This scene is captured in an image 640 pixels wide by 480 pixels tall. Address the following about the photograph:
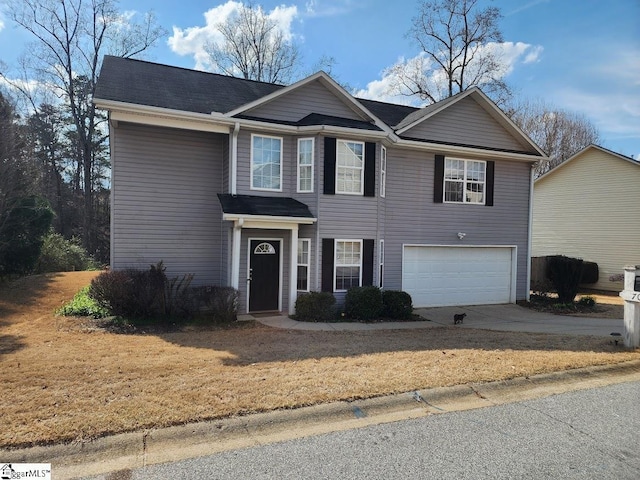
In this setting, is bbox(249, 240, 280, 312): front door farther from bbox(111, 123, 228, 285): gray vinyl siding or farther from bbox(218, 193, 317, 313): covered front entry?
bbox(111, 123, 228, 285): gray vinyl siding

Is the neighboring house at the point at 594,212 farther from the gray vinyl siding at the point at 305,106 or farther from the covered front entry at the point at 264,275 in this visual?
the covered front entry at the point at 264,275

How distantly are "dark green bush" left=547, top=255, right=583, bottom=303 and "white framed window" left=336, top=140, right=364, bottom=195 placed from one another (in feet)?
27.3

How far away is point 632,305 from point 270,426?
7.42 meters

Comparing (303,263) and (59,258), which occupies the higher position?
(303,263)

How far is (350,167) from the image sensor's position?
39.1 feet

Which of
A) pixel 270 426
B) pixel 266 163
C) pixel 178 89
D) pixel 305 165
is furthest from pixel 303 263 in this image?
pixel 270 426

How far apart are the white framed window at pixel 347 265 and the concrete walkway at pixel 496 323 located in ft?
5.20

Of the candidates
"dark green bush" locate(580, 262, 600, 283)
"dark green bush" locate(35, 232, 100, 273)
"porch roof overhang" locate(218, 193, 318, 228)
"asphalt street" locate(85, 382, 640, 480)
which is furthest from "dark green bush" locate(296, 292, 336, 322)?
"dark green bush" locate(580, 262, 600, 283)

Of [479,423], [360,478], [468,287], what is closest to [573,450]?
[479,423]

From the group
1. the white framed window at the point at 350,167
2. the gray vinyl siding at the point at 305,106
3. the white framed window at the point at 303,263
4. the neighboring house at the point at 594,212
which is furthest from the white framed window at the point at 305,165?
the neighboring house at the point at 594,212

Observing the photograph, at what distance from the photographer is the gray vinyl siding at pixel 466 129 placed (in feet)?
45.2

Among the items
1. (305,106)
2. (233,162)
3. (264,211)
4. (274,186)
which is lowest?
(264,211)

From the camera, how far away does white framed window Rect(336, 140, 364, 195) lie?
1178 cm

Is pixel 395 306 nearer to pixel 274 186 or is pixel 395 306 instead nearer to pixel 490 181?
pixel 274 186
